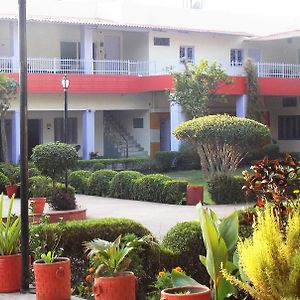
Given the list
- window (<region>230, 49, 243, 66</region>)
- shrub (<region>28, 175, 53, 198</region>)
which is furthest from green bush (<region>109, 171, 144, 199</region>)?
window (<region>230, 49, 243, 66</region>)

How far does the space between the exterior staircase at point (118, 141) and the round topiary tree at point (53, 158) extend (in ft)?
58.6

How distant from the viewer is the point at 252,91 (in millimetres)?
33750

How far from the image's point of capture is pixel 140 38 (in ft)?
119

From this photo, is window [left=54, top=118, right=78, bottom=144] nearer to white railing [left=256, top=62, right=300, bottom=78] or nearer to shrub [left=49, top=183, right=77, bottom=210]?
white railing [left=256, top=62, right=300, bottom=78]

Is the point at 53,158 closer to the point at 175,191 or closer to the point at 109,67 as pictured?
the point at 175,191

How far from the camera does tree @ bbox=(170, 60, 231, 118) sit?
29.7 m

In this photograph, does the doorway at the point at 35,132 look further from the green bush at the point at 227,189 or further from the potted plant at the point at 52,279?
the potted plant at the point at 52,279

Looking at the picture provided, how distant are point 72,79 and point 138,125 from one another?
5.42m

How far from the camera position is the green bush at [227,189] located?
67.8 ft

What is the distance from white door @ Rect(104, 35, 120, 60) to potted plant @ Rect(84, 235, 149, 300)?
30.3 metres

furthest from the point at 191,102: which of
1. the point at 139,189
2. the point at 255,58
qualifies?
the point at 255,58

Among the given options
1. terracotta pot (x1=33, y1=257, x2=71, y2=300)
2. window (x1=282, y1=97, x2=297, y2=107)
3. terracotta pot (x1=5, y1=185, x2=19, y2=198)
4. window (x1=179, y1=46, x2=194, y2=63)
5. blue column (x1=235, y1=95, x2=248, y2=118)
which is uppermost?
window (x1=179, y1=46, x2=194, y2=63)

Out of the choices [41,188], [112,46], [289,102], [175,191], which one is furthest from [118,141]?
[41,188]

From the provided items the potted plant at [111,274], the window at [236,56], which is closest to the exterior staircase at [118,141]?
the window at [236,56]
